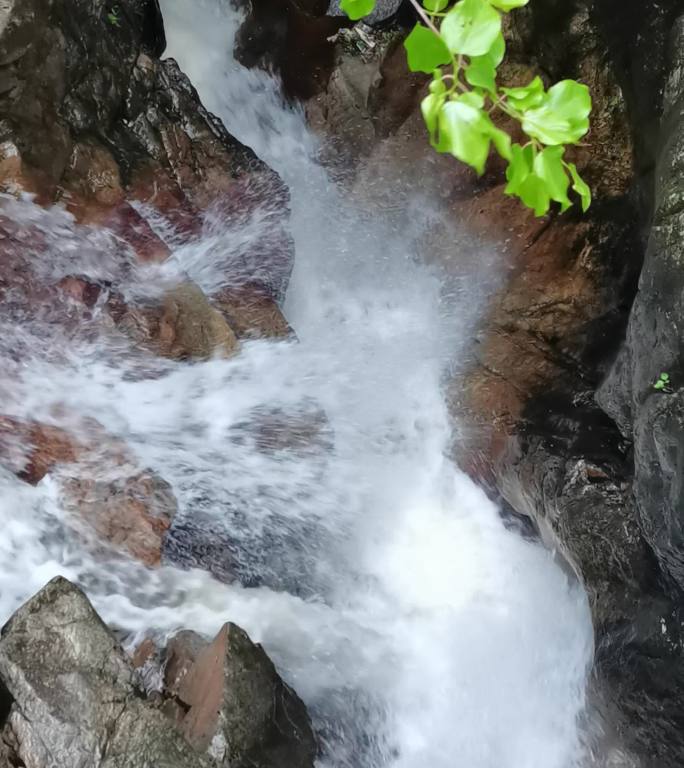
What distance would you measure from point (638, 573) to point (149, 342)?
10.6 feet

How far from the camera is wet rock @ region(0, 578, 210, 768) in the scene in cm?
365

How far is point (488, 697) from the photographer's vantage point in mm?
4855

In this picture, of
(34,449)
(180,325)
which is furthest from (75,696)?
(180,325)

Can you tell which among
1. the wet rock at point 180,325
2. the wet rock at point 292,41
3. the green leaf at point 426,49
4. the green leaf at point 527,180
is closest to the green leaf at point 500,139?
the green leaf at point 527,180

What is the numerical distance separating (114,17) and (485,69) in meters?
5.01

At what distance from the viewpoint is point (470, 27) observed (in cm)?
135

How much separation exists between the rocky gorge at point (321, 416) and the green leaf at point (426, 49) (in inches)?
97.1

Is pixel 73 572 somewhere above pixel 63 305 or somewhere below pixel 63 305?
below

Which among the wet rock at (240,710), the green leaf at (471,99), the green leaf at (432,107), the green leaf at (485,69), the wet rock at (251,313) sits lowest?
the wet rock at (240,710)

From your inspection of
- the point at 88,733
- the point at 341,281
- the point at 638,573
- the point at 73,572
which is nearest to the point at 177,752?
the point at 88,733

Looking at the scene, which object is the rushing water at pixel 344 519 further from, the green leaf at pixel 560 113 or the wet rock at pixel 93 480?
the green leaf at pixel 560 113

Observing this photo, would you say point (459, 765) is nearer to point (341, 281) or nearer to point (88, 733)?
point (88, 733)

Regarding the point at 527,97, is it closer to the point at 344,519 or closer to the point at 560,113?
the point at 560,113

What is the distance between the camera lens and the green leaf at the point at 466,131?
1.29 meters
